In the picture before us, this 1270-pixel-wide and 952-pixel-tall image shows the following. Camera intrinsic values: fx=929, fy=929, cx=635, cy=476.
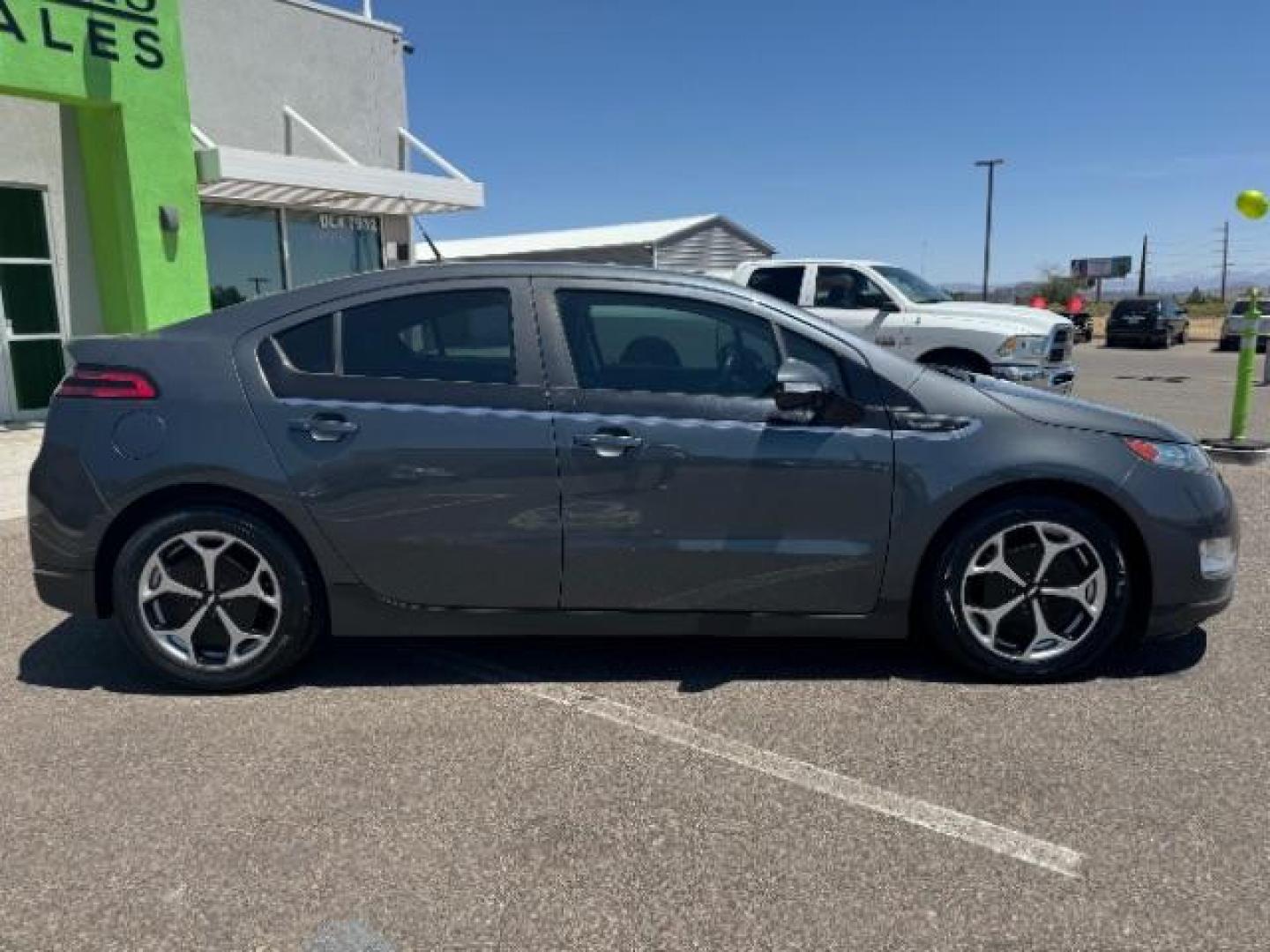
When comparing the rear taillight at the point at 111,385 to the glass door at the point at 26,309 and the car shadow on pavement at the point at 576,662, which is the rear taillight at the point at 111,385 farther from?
the glass door at the point at 26,309

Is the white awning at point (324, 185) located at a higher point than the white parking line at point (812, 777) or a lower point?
higher

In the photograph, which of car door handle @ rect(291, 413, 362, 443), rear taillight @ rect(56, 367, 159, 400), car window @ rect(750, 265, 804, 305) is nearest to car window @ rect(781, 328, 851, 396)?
car door handle @ rect(291, 413, 362, 443)

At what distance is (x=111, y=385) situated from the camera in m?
3.46

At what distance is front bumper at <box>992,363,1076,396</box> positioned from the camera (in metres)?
9.48

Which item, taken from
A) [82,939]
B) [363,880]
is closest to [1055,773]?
[363,880]

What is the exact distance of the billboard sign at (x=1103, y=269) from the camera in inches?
2655

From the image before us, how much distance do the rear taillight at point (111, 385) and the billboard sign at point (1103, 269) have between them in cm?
7273

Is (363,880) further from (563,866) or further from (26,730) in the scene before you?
(26,730)

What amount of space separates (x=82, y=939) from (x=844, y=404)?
2.75 m

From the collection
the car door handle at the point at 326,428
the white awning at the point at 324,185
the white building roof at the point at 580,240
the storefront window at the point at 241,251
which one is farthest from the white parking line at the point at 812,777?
the white building roof at the point at 580,240

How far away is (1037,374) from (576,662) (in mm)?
7540

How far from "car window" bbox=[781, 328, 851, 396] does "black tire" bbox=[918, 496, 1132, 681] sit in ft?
2.37

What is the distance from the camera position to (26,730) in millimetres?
3230

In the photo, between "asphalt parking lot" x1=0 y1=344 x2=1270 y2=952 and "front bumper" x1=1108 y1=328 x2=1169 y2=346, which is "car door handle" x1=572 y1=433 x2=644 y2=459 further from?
"front bumper" x1=1108 y1=328 x2=1169 y2=346
